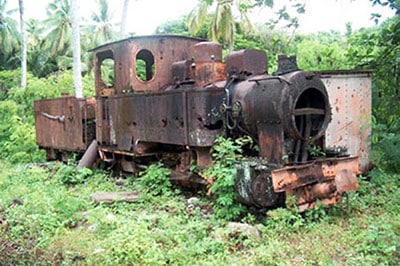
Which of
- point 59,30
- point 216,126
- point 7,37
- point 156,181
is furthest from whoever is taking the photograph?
point 7,37

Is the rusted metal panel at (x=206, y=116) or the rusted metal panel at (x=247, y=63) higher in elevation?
the rusted metal panel at (x=247, y=63)

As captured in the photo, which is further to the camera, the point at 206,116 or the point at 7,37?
the point at 7,37

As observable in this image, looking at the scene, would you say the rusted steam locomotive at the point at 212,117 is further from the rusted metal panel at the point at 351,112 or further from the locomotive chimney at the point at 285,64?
the rusted metal panel at the point at 351,112

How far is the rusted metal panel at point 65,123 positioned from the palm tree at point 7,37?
2051 cm

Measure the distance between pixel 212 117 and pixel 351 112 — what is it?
8.66 feet

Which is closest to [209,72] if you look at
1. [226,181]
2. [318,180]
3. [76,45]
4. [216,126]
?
[216,126]

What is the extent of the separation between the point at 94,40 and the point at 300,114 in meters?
26.5

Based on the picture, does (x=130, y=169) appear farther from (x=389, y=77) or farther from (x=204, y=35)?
(x=204, y=35)

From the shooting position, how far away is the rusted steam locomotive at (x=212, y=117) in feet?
18.6

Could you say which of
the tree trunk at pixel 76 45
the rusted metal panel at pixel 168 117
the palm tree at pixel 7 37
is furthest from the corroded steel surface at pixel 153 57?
the palm tree at pixel 7 37

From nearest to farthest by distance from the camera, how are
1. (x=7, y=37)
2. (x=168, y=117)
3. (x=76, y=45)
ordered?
(x=168, y=117), (x=76, y=45), (x=7, y=37)

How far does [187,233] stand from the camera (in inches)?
210

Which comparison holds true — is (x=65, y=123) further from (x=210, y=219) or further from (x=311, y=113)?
(x=311, y=113)

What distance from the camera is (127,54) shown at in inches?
340
